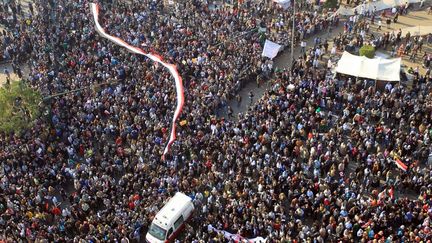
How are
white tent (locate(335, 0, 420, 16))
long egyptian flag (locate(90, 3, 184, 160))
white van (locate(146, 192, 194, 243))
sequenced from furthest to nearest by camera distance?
white tent (locate(335, 0, 420, 16)), long egyptian flag (locate(90, 3, 184, 160)), white van (locate(146, 192, 194, 243))


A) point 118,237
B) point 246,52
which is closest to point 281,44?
point 246,52

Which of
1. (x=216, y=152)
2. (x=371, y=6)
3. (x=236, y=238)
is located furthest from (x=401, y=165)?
(x=371, y=6)

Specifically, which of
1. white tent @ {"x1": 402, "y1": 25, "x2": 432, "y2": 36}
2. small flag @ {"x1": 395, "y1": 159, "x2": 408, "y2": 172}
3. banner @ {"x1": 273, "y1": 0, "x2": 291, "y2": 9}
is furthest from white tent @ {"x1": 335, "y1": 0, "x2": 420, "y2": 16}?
small flag @ {"x1": 395, "y1": 159, "x2": 408, "y2": 172}

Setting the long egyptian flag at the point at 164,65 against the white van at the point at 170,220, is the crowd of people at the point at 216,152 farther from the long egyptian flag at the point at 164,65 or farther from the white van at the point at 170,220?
the white van at the point at 170,220

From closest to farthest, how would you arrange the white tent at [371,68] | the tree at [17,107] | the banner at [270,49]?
the tree at [17,107], the white tent at [371,68], the banner at [270,49]

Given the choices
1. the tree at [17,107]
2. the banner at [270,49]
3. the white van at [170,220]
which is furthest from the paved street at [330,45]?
the tree at [17,107]

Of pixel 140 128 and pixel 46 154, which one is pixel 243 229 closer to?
pixel 140 128

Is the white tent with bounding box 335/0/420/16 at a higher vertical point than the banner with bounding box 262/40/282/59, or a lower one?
higher

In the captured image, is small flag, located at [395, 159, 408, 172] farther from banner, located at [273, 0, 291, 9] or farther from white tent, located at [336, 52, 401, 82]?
banner, located at [273, 0, 291, 9]
